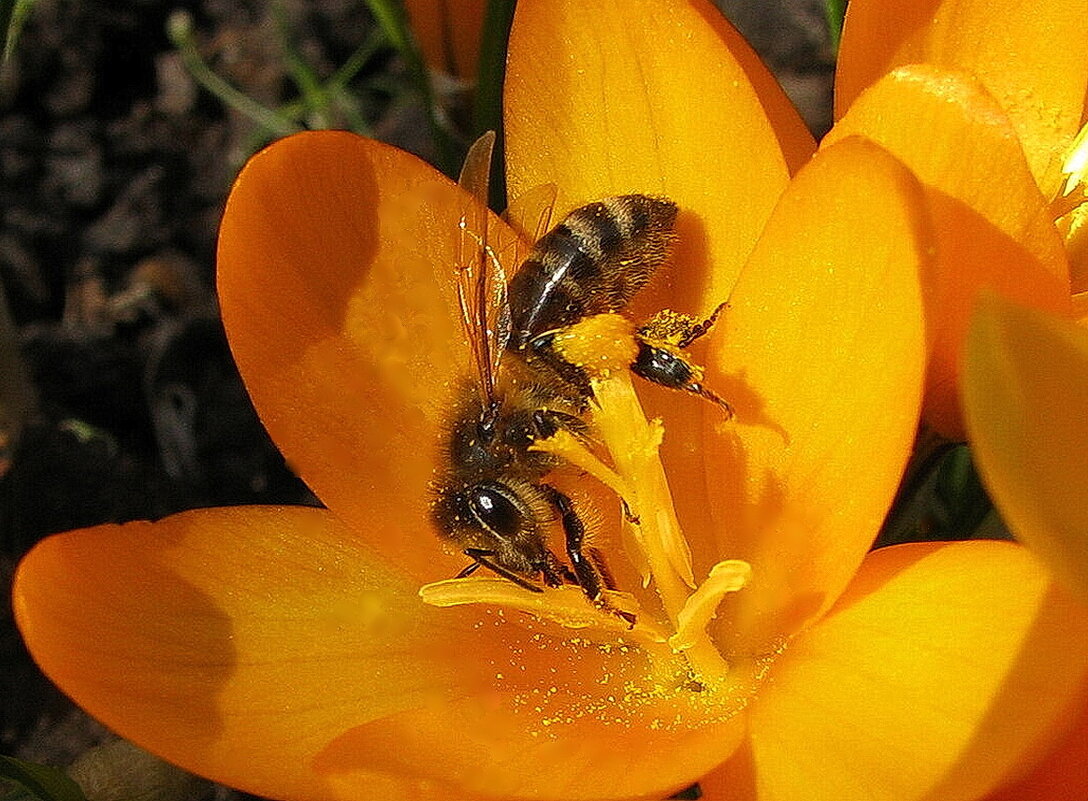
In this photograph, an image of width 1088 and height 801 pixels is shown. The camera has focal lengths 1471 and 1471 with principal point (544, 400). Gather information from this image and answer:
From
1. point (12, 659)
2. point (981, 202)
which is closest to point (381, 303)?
point (981, 202)

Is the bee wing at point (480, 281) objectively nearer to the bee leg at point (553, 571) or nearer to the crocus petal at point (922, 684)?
the bee leg at point (553, 571)

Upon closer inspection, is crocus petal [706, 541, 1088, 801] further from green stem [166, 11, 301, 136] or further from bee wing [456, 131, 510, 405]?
green stem [166, 11, 301, 136]

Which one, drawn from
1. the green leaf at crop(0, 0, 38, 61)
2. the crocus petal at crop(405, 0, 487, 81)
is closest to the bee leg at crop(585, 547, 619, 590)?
the green leaf at crop(0, 0, 38, 61)

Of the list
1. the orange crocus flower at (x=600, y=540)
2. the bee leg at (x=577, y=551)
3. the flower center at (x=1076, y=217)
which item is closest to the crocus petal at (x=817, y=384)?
the orange crocus flower at (x=600, y=540)

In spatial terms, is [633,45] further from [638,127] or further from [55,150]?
[55,150]

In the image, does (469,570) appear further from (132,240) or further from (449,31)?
(132,240)

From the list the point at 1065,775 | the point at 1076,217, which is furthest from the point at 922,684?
the point at 1076,217
